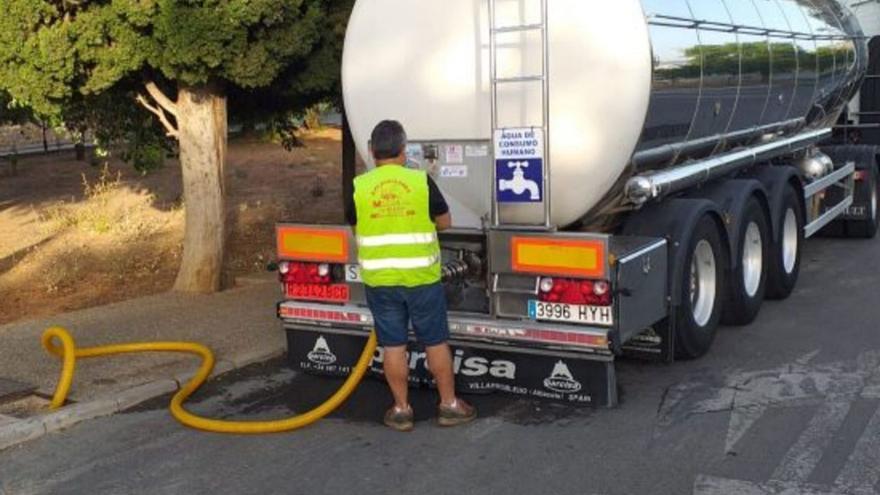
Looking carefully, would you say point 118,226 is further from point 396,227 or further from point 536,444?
point 536,444

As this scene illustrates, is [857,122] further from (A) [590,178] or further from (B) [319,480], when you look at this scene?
(B) [319,480]

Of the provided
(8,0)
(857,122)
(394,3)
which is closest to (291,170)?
(857,122)

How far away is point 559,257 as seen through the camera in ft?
18.2

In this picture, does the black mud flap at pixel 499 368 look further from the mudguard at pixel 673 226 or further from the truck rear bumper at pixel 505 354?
the mudguard at pixel 673 226

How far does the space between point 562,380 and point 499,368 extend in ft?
1.36

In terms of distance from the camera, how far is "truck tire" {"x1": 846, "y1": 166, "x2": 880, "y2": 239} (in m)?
11.9

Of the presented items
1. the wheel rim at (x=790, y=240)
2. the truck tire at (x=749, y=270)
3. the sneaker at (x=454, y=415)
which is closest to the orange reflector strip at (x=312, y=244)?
the sneaker at (x=454, y=415)

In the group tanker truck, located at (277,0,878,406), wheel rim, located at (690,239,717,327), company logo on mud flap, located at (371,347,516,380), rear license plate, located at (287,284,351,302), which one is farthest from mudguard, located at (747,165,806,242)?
rear license plate, located at (287,284,351,302)

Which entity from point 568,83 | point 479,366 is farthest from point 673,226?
point 479,366

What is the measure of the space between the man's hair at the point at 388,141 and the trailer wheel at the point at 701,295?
2.15 metres

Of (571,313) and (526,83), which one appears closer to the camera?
(571,313)

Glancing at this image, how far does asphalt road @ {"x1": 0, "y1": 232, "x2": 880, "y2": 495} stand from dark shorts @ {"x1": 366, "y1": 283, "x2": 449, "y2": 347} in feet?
1.75

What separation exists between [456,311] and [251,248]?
705cm

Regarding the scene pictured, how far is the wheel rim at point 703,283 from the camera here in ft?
22.5
